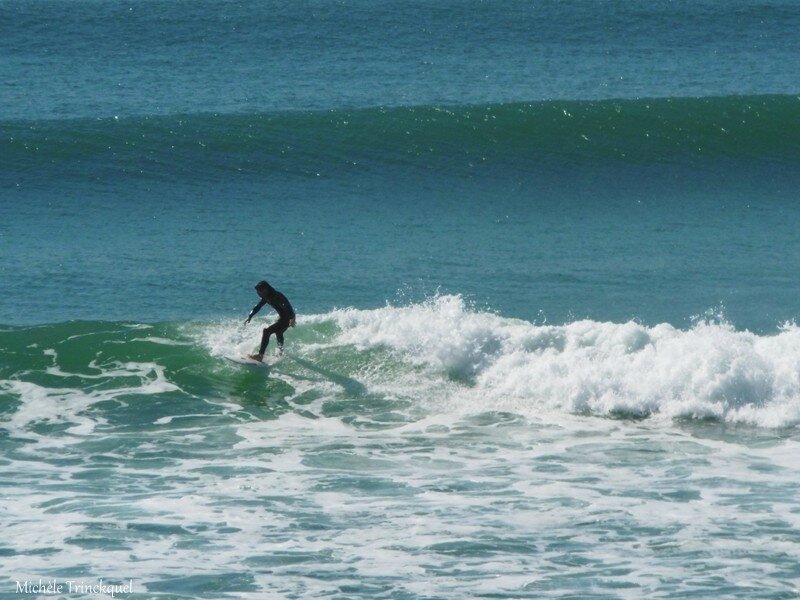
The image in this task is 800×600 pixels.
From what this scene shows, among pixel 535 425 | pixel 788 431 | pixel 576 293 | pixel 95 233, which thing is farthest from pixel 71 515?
pixel 95 233

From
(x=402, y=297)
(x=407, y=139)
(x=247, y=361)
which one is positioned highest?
(x=407, y=139)

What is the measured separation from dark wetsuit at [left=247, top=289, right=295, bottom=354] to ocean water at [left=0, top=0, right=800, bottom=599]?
0.38 m

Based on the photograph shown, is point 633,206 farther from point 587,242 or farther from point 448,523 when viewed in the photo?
point 448,523

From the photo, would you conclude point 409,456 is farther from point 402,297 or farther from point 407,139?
point 407,139

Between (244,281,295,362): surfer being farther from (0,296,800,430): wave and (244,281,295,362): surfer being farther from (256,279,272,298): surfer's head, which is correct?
(0,296,800,430): wave

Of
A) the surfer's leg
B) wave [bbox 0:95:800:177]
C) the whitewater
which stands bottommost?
the whitewater

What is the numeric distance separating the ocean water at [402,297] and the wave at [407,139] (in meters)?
0.08

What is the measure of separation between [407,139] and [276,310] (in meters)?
10.2

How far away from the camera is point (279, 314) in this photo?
1594 centimetres

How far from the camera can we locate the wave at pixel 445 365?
572 inches

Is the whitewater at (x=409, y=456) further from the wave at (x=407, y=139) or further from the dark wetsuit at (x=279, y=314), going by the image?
the wave at (x=407, y=139)

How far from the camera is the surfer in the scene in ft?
51.7

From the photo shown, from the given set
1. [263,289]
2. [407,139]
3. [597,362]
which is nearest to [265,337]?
[263,289]

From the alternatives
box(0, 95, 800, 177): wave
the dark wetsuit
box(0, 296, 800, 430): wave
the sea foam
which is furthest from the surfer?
box(0, 95, 800, 177): wave
